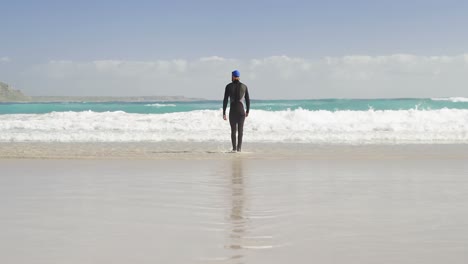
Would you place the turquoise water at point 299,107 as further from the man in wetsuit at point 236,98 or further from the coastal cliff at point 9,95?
the coastal cliff at point 9,95

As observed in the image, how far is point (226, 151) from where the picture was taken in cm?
1302

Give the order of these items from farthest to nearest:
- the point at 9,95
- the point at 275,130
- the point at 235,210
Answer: the point at 9,95 → the point at 275,130 → the point at 235,210

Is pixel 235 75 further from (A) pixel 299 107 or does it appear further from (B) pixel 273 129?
(A) pixel 299 107

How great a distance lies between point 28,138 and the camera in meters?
17.0

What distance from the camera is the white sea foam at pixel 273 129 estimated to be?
54.1 feet

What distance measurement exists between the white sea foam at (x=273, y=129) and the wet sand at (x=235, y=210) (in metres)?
5.47

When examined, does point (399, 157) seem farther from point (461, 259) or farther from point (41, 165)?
point (461, 259)

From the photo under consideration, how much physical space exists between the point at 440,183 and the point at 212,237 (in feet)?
13.7

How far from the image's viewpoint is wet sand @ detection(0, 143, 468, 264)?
418cm

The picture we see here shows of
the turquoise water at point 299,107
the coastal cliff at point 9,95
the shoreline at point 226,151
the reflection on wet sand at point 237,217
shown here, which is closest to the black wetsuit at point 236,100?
the shoreline at point 226,151

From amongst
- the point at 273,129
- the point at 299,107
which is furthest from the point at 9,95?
the point at 273,129

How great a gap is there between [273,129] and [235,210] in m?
15.1

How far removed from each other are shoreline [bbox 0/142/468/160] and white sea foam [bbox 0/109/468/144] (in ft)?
4.78


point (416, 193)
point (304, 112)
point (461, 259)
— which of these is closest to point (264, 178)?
point (416, 193)
